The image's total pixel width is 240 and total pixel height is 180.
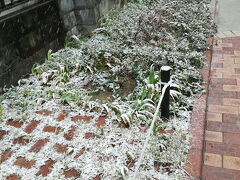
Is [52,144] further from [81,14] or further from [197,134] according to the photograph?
[81,14]

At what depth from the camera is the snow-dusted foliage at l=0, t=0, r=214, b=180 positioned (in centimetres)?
258

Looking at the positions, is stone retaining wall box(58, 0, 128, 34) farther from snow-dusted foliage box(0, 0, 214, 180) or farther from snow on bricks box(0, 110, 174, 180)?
snow on bricks box(0, 110, 174, 180)

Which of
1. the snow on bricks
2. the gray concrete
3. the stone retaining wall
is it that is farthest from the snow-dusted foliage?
the gray concrete

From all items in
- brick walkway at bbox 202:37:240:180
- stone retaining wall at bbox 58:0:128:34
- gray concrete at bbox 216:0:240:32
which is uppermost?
stone retaining wall at bbox 58:0:128:34

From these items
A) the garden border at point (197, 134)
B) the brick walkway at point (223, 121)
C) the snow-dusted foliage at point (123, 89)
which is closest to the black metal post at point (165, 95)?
the snow-dusted foliage at point (123, 89)

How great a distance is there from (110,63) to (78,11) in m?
1.85

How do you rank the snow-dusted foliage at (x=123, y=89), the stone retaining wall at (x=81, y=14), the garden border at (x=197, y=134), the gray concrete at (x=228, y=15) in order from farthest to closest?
the gray concrete at (x=228, y=15) → the stone retaining wall at (x=81, y=14) → the snow-dusted foliage at (x=123, y=89) → the garden border at (x=197, y=134)

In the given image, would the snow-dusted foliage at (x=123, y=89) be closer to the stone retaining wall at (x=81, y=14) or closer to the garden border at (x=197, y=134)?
the garden border at (x=197, y=134)

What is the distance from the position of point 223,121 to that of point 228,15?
15.8 ft

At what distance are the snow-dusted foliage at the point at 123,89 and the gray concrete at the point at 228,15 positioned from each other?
0.74 metres

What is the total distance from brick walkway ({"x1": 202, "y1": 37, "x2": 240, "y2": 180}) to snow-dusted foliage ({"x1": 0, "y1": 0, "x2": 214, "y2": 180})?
0.26 meters

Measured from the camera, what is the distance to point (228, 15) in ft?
22.6

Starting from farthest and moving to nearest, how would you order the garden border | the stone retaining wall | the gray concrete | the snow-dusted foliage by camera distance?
the gray concrete → the stone retaining wall → the snow-dusted foliage → the garden border

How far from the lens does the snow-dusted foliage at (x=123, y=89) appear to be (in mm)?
2582
